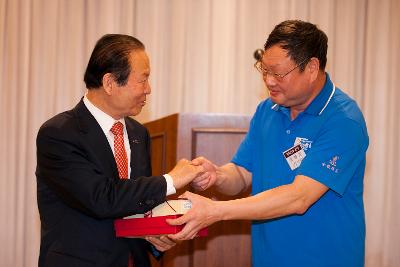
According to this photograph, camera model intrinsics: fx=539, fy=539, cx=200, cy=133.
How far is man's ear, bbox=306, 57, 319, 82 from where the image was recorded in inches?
80.9

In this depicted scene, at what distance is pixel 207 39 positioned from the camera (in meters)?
4.48

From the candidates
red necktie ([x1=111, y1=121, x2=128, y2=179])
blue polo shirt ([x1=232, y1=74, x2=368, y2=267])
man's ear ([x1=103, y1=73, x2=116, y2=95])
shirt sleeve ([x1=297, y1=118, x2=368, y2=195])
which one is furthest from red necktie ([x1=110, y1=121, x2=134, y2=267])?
shirt sleeve ([x1=297, y1=118, x2=368, y2=195])

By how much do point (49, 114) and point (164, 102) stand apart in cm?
93

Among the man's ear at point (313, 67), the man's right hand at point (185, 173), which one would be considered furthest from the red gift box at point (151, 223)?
the man's ear at point (313, 67)

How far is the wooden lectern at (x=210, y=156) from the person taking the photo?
2.78 m

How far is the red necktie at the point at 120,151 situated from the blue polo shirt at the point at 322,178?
57 centimetres

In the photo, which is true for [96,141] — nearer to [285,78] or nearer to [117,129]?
[117,129]

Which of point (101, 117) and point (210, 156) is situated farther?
point (210, 156)

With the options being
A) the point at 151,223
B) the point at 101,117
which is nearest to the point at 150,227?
the point at 151,223

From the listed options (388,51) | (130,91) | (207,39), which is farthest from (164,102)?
(130,91)

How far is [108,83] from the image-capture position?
2.06 m

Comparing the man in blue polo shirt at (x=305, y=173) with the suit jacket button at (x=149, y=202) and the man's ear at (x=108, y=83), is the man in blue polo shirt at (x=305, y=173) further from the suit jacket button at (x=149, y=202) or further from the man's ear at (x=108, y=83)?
the man's ear at (x=108, y=83)

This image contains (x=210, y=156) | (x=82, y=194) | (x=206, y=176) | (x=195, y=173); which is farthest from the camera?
(x=210, y=156)

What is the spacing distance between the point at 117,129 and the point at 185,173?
12.8 inches
